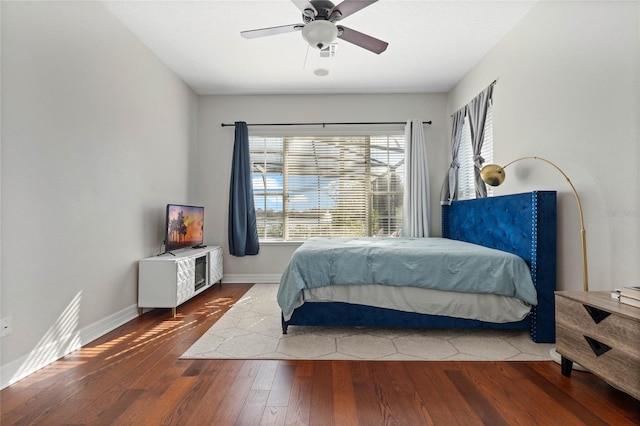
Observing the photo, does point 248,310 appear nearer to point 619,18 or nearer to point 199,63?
point 199,63

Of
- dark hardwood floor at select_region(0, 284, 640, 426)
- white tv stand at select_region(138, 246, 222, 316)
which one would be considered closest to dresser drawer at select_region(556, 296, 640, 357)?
dark hardwood floor at select_region(0, 284, 640, 426)

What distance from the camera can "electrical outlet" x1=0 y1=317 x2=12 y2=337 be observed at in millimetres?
1801

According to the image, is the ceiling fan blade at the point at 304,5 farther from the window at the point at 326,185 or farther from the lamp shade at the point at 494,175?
the window at the point at 326,185

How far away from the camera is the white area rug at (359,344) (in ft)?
7.16

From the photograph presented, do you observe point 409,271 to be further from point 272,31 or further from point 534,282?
point 272,31

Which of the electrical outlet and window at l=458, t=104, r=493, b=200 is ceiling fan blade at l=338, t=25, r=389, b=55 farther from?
the electrical outlet

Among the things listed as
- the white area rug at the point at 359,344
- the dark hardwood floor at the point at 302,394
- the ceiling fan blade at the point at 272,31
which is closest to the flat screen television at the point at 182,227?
the white area rug at the point at 359,344

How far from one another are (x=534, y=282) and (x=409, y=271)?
915mm

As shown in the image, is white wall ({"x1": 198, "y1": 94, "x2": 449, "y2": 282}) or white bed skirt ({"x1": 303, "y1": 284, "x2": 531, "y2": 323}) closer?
white bed skirt ({"x1": 303, "y1": 284, "x2": 531, "y2": 323})

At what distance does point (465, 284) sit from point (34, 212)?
3012mm

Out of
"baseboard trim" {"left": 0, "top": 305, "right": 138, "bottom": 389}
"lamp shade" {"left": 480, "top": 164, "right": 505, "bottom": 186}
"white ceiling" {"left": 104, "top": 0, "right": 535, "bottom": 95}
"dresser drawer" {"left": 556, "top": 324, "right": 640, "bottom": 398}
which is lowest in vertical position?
"baseboard trim" {"left": 0, "top": 305, "right": 138, "bottom": 389}

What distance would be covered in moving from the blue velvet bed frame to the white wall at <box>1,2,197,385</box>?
5.23ft

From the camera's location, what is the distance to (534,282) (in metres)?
2.37

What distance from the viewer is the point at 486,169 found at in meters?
2.79
